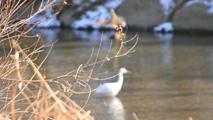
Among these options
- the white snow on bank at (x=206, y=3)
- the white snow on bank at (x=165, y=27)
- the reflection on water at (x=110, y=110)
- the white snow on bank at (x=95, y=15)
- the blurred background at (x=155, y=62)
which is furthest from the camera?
the white snow on bank at (x=95, y=15)

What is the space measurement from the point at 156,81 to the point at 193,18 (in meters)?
10.4

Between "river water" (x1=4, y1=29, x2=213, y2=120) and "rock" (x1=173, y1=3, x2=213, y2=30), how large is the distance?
382cm

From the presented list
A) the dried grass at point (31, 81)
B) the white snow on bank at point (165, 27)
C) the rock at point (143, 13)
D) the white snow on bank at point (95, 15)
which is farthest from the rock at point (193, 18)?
the dried grass at point (31, 81)

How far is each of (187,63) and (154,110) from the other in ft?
13.8

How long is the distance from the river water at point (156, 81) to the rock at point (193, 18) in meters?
3.82

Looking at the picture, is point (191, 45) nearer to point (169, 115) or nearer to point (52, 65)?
point (52, 65)

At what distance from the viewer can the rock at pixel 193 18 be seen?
51.2 feet

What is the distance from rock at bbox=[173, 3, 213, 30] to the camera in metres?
15.6

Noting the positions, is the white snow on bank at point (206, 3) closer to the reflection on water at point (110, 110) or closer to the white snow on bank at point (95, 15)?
the white snow on bank at point (95, 15)

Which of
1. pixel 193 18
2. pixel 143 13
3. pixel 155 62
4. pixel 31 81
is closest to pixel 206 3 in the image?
pixel 193 18

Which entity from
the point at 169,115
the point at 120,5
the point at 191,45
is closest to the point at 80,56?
the point at 191,45

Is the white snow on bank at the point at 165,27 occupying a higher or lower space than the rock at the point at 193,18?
lower

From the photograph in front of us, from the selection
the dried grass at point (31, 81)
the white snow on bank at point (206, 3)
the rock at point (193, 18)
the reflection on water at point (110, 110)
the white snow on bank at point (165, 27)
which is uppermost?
the white snow on bank at point (206, 3)

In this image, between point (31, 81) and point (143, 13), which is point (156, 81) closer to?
point (31, 81)
